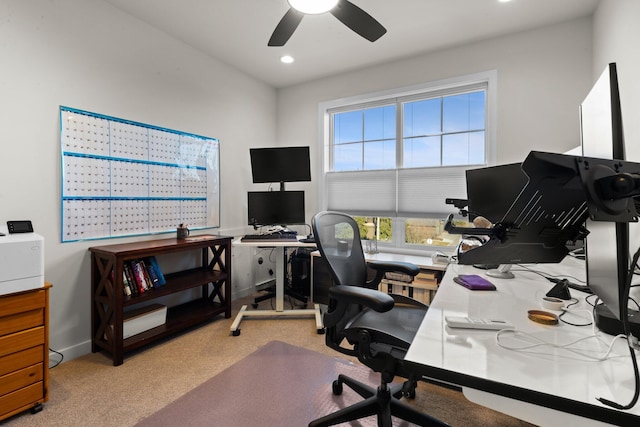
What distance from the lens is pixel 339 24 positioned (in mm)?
2662

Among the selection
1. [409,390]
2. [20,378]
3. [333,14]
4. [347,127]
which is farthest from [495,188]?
[20,378]

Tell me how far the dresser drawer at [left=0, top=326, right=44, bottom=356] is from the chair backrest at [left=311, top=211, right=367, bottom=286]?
1.71 meters

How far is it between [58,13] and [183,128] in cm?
117

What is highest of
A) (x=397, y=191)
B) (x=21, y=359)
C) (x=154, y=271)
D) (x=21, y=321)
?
(x=397, y=191)

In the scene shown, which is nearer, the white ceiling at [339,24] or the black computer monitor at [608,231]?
the black computer monitor at [608,231]

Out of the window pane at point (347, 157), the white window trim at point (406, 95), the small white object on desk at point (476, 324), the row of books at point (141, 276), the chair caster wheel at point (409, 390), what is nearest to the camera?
the small white object on desk at point (476, 324)

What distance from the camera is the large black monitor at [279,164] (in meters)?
3.50

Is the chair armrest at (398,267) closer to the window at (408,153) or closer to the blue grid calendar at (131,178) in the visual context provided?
the window at (408,153)

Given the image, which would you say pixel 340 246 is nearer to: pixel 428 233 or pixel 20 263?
pixel 20 263

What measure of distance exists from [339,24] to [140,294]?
2880 mm

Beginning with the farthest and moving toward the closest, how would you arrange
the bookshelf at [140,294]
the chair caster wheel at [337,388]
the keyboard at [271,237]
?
the keyboard at [271,237], the bookshelf at [140,294], the chair caster wheel at [337,388]

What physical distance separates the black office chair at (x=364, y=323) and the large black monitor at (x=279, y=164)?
179 cm

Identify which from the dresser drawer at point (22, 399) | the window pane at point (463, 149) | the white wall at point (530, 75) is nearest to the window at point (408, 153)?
the window pane at point (463, 149)

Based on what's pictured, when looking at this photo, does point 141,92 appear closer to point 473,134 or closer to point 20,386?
point 20,386
